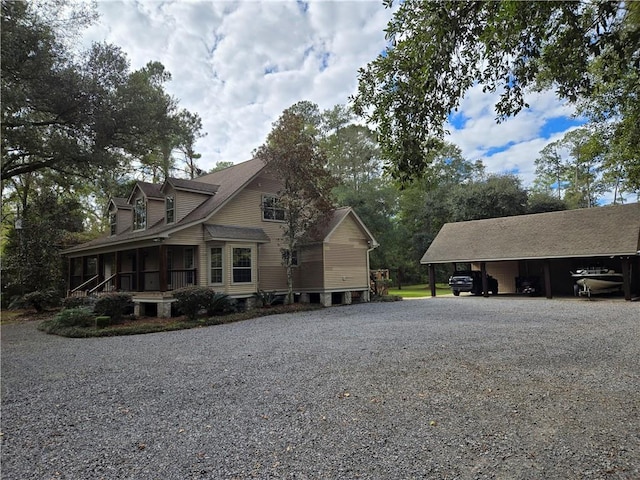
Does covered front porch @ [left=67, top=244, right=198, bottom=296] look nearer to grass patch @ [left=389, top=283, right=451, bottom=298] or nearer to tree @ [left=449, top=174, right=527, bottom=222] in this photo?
grass patch @ [left=389, top=283, right=451, bottom=298]

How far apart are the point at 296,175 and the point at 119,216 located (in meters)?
10.3

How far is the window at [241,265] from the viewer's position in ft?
51.6

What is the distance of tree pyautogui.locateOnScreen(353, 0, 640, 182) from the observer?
14.2ft

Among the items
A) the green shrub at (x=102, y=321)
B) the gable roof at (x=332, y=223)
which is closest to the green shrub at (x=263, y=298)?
the gable roof at (x=332, y=223)

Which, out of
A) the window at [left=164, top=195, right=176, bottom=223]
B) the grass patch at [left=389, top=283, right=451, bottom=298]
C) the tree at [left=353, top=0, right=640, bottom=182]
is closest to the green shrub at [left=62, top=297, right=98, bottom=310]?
the window at [left=164, top=195, right=176, bottom=223]

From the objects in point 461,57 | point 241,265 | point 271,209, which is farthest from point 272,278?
point 461,57

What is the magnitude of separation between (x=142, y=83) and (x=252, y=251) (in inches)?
295

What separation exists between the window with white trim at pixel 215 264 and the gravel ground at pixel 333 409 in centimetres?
679

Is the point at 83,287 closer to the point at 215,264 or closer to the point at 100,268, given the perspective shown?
the point at 100,268

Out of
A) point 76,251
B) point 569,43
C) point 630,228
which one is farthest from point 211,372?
point 630,228

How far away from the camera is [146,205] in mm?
17141

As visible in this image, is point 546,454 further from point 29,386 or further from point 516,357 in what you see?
point 29,386

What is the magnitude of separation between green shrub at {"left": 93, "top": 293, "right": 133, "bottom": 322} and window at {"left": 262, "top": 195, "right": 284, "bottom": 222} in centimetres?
706

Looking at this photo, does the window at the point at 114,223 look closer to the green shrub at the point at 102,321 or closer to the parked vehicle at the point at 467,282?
the green shrub at the point at 102,321
